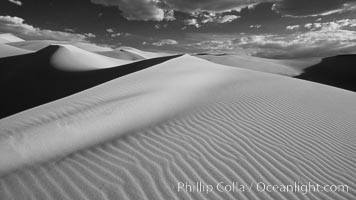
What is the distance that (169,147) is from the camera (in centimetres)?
348

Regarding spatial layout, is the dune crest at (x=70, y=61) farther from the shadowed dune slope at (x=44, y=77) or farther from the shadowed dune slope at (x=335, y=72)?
the shadowed dune slope at (x=335, y=72)

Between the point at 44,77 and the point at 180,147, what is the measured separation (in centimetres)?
1165

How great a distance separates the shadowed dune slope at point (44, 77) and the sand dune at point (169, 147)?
5.74 metres

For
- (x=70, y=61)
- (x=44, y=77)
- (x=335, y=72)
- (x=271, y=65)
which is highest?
(x=70, y=61)

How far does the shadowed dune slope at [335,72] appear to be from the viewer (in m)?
29.8

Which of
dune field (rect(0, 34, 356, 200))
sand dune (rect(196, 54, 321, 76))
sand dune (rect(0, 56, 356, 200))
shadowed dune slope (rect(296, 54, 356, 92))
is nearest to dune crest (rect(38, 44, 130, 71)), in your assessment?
dune field (rect(0, 34, 356, 200))

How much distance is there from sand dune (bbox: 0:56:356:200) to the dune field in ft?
0.05

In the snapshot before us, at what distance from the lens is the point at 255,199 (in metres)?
2.56

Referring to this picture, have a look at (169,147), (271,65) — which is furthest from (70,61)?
(271,65)

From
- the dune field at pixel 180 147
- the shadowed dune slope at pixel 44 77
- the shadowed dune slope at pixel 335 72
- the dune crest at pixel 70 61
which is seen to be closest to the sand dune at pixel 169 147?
the dune field at pixel 180 147

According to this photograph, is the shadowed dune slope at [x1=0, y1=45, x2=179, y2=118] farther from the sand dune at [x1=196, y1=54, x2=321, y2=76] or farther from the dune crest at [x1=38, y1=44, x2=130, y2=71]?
the sand dune at [x1=196, y1=54, x2=321, y2=76]

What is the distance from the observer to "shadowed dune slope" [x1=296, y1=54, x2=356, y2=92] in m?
29.8

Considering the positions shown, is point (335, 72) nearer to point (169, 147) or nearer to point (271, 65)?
point (271, 65)

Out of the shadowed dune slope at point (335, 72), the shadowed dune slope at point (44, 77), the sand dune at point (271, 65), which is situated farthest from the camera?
the sand dune at point (271, 65)
